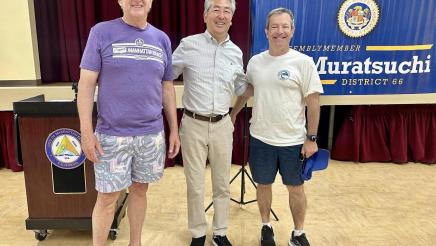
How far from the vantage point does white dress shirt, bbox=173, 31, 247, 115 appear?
1827 millimetres

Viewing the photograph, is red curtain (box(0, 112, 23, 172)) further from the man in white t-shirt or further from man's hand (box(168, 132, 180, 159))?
the man in white t-shirt

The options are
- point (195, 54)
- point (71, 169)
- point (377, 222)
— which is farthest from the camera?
point (377, 222)

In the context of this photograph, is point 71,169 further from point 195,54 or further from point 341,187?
point 341,187

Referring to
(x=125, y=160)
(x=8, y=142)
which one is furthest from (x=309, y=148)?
(x=8, y=142)

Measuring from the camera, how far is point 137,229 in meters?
1.84

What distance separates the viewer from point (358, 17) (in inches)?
121

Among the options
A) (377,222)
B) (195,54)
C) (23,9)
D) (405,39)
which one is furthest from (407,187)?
(23,9)

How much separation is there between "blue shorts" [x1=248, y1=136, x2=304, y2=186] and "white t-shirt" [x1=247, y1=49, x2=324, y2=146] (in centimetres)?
4

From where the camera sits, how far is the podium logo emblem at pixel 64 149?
6.35ft

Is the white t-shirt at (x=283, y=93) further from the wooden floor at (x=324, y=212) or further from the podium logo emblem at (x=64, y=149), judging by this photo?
the podium logo emblem at (x=64, y=149)

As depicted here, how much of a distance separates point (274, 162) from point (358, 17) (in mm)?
1884

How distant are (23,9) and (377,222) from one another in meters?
3.36

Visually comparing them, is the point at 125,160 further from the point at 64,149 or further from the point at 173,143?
the point at 64,149

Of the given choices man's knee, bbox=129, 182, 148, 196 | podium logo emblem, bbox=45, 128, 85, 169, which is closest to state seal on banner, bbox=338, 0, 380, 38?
man's knee, bbox=129, 182, 148, 196
